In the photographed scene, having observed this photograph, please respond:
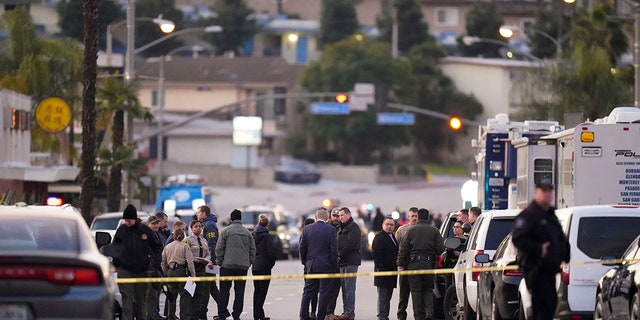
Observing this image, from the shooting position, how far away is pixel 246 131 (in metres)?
101

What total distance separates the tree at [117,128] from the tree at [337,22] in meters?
75.1

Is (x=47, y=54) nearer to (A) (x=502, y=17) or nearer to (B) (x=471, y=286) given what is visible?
(B) (x=471, y=286)

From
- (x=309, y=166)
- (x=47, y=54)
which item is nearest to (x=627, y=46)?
(x=47, y=54)

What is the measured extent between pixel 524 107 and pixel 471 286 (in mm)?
34212

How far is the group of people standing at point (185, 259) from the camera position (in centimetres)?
2116

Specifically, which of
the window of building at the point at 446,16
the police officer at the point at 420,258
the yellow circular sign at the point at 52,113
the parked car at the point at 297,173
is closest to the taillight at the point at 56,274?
the police officer at the point at 420,258

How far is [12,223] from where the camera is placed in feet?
49.8

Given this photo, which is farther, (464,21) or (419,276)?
(464,21)

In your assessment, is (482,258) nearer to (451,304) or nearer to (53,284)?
(451,304)

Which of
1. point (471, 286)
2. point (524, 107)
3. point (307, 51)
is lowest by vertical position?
point (471, 286)

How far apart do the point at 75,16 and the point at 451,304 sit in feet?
309

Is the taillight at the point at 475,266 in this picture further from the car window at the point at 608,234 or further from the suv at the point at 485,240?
the car window at the point at 608,234

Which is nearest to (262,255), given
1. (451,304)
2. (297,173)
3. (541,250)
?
(451,304)

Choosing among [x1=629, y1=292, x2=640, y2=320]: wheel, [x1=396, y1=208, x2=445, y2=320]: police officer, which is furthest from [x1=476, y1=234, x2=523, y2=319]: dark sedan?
[x1=396, y1=208, x2=445, y2=320]: police officer
